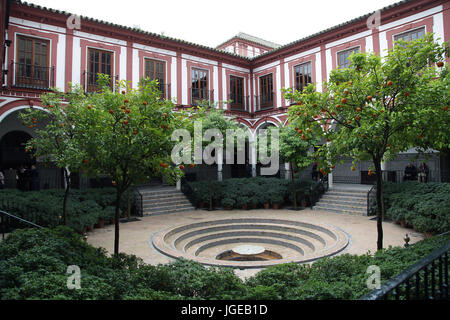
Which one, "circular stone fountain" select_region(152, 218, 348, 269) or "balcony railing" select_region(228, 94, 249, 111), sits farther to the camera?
"balcony railing" select_region(228, 94, 249, 111)

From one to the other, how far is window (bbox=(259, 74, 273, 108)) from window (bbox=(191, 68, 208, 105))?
3758mm

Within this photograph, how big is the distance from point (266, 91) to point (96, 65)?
9.84 meters

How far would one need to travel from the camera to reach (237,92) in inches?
734

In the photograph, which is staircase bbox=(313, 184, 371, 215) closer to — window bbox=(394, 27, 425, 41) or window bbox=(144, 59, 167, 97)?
window bbox=(394, 27, 425, 41)

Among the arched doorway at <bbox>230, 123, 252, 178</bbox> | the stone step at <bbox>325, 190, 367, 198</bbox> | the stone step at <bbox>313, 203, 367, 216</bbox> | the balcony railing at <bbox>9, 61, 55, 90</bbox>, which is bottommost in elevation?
the stone step at <bbox>313, 203, 367, 216</bbox>

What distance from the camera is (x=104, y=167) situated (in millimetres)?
5367

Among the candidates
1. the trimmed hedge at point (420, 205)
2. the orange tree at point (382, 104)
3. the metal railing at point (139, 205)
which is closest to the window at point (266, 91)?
the trimmed hedge at point (420, 205)

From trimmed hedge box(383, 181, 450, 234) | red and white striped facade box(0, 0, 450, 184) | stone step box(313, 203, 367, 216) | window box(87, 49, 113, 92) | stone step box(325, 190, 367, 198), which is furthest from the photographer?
window box(87, 49, 113, 92)

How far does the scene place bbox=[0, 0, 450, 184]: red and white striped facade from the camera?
11.7m

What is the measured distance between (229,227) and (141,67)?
Result: 9679 mm

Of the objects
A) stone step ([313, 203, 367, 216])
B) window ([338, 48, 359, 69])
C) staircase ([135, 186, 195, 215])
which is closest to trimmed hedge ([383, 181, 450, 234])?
stone step ([313, 203, 367, 216])

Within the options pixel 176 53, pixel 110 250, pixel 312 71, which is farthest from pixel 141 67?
pixel 110 250

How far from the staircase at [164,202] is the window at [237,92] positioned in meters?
7.22
